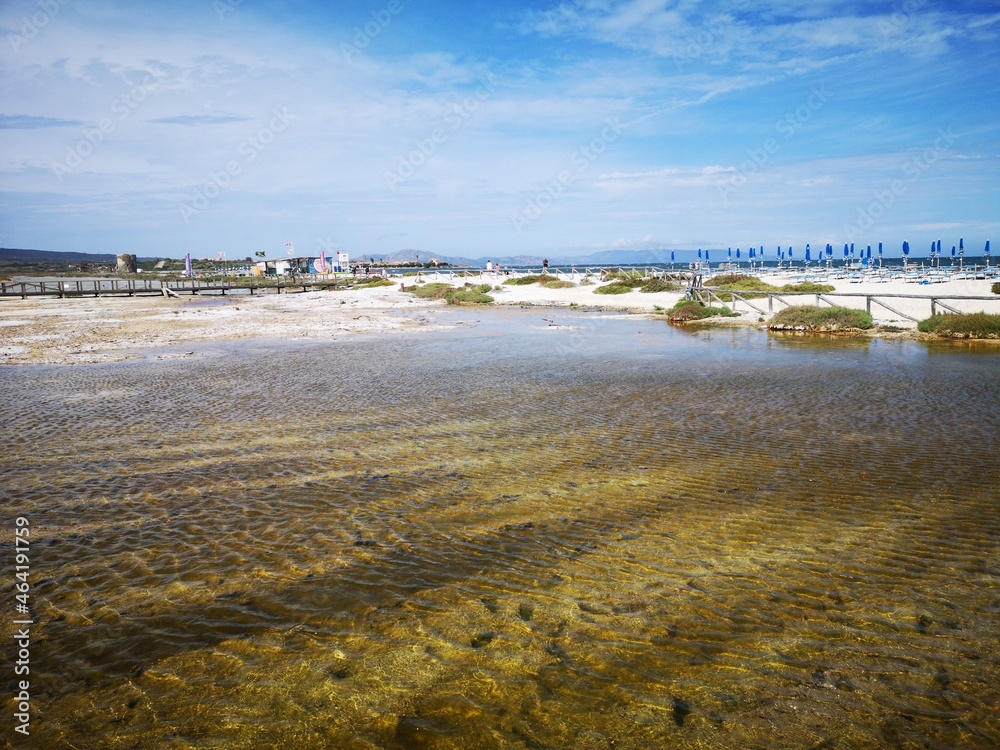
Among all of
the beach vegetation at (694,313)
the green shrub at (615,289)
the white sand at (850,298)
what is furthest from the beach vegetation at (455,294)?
A: the beach vegetation at (694,313)

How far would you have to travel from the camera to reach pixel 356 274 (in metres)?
101

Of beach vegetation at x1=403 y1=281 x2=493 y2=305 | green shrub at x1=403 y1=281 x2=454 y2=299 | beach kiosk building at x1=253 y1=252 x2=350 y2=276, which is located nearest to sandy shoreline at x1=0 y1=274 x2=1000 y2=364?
beach vegetation at x1=403 y1=281 x2=493 y2=305

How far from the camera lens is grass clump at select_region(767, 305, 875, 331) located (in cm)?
2331

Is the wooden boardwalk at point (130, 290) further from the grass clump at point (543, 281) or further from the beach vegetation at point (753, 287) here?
the beach vegetation at point (753, 287)

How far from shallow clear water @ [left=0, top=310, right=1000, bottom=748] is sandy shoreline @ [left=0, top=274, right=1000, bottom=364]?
12898 millimetres

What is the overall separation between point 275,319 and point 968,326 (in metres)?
32.2

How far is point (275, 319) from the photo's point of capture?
33844mm

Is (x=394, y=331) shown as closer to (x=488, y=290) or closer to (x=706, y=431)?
(x=706, y=431)

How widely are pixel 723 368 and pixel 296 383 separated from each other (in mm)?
11348

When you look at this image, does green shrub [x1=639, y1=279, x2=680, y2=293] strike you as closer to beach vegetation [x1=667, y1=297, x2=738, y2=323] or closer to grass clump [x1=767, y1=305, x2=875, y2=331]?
beach vegetation [x1=667, y1=297, x2=738, y2=323]

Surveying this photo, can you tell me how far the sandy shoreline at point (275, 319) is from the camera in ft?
73.4

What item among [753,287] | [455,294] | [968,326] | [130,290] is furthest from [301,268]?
[968,326]

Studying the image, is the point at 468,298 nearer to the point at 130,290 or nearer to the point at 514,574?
the point at 130,290

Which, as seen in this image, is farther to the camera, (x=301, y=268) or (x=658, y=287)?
(x=301, y=268)
